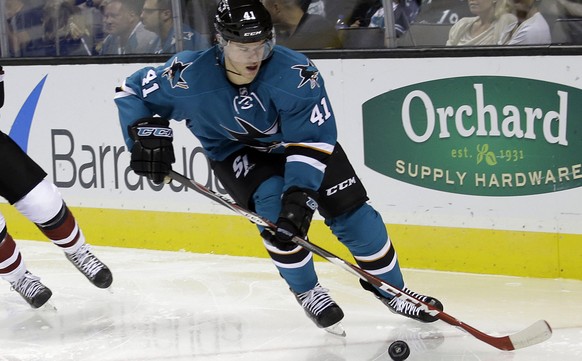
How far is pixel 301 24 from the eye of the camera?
14.8 ft

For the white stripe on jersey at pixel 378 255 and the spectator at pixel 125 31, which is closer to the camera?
the white stripe on jersey at pixel 378 255

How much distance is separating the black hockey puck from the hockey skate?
23 centimetres

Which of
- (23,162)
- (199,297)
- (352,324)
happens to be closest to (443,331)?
(352,324)

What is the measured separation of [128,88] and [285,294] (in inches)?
44.4

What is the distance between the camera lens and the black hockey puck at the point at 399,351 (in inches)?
121

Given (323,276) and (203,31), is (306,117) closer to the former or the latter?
(323,276)

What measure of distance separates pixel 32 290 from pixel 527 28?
80.8 inches

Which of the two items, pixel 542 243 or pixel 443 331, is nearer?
pixel 443 331

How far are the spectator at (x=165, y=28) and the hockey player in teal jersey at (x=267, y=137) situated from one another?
1.47 metres

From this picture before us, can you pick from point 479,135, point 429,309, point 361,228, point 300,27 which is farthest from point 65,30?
point 429,309

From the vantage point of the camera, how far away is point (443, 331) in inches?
132

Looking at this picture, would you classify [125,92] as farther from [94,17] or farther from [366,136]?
[94,17]

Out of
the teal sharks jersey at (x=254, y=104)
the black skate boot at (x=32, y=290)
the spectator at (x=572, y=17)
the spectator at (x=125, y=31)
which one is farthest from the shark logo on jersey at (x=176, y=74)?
the spectator at (x=125, y=31)

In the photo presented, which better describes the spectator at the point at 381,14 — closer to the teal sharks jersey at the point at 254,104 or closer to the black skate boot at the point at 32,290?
the teal sharks jersey at the point at 254,104
